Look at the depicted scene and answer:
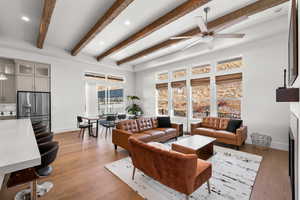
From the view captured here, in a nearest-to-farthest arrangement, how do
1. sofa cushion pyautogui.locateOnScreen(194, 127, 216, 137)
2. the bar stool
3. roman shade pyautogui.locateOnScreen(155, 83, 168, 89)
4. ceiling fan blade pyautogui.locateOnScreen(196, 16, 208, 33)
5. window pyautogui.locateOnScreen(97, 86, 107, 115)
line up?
the bar stool → ceiling fan blade pyautogui.locateOnScreen(196, 16, 208, 33) → sofa cushion pyautogui.locateOnScreen(194, 127, 216, 137) → roman shade pyautogui.locateOnScreen(155, 83, 168, 89) → window pyautogui.locateOnScreen(97, 86, 107, 115)

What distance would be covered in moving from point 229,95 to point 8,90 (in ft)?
24.8

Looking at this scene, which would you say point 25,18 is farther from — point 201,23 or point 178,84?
point 178,84

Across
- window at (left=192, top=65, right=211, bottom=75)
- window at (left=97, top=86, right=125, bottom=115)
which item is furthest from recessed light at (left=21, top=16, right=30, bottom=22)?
window at (left=192, top=65, right=211, bottom=75)

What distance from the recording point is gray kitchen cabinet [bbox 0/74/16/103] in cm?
445

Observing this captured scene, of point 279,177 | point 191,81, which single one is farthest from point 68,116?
point 279,177

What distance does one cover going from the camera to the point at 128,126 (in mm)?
3869

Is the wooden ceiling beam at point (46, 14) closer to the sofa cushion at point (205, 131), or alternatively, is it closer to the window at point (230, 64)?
the sofa cushion at point (205, 131)

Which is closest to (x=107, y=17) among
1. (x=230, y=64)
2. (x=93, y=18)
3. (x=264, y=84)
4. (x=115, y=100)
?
(x=93, y=18)

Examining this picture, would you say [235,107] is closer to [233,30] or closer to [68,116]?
[233,30]

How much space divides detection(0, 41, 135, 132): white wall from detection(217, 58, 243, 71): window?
5.38 metres

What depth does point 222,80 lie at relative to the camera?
473cm

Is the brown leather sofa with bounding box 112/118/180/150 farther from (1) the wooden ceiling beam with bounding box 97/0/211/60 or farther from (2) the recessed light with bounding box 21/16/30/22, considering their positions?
(2) the recessed light with bounding box 21/16/30/22

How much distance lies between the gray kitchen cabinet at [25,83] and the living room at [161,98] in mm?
27

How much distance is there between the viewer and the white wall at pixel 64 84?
5.06 metres
